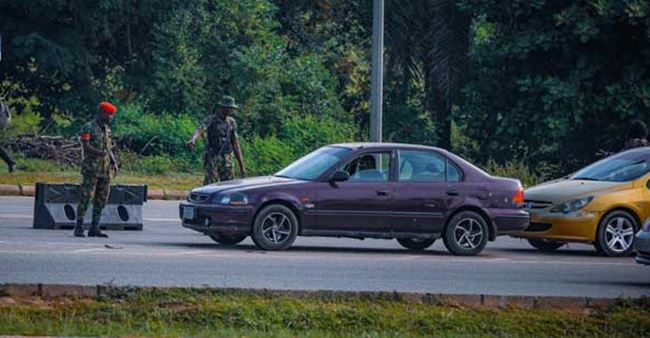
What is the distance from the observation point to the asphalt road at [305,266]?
16781 mm

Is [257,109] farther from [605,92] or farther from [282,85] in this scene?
[605,92]

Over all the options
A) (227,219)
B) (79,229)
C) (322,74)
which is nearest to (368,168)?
(227,219)

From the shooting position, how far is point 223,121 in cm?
2412

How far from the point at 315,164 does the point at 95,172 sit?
9.15ft

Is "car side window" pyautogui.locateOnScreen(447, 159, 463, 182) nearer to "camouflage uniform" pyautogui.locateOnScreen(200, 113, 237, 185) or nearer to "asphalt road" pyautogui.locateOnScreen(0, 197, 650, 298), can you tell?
"asphalt road" pyautogui.locateOnScreen(0, 197, 650, 298)

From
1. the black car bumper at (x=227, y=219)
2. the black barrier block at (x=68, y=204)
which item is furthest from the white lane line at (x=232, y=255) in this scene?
the black barrier block at (x=68, y=204)

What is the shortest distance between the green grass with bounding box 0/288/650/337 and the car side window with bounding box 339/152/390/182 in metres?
5.40

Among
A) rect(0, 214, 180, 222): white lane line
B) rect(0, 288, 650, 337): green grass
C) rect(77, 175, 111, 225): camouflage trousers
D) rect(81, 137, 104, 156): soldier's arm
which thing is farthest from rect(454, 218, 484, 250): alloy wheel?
rect(0, 214, 180, 222): white lane line

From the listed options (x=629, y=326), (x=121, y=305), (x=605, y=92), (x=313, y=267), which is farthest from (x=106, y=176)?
(x=605, y=92)

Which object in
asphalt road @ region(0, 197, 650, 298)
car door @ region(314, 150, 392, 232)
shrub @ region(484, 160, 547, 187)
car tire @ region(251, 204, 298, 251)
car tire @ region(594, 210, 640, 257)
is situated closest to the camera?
asphalt road @ region(0, 197, 650, 298)

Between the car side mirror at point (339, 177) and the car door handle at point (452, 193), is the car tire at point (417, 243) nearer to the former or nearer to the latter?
the car door handle at point (452, 193)

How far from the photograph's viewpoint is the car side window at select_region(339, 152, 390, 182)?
20891mm

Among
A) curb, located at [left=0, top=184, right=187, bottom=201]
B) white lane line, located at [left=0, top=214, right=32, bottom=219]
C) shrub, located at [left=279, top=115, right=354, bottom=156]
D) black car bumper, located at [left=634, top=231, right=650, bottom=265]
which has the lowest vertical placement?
black car bumper, located at [left=634, top=231, right=650, bottom=265]

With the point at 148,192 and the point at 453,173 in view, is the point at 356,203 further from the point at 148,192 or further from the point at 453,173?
the point at 148,192
